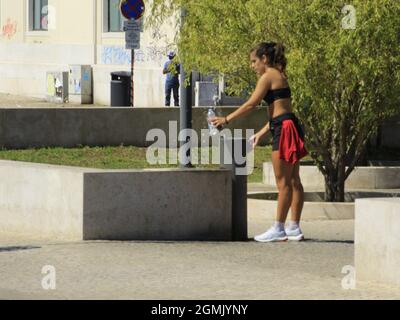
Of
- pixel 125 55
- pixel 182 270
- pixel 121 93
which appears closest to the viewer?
pixel 182 270

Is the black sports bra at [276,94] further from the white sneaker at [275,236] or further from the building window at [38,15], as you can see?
the building window at [38,15]

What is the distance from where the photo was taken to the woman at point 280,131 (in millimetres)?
12258

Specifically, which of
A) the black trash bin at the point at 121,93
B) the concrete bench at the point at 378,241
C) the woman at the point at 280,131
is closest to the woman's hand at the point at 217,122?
the woman at the point at 280,131

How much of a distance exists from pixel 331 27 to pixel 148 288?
21.3 feet

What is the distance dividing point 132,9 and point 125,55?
33.3ft

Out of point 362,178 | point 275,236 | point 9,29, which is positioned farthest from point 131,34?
point 275,236

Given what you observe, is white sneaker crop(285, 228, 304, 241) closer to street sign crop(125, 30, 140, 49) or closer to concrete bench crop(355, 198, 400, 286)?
concrete bench crop(355, 198, 400, 286)

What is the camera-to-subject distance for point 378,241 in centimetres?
973

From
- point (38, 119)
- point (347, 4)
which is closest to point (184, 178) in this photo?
point (347, 4)

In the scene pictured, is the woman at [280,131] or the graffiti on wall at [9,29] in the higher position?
the graffiti on wall at [9,29]

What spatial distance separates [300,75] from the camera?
50.5ft

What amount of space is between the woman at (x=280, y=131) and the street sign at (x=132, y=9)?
16.8 meters

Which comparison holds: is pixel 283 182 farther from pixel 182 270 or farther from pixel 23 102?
pixel 23 102

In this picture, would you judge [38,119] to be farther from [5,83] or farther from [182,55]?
[5,83]
